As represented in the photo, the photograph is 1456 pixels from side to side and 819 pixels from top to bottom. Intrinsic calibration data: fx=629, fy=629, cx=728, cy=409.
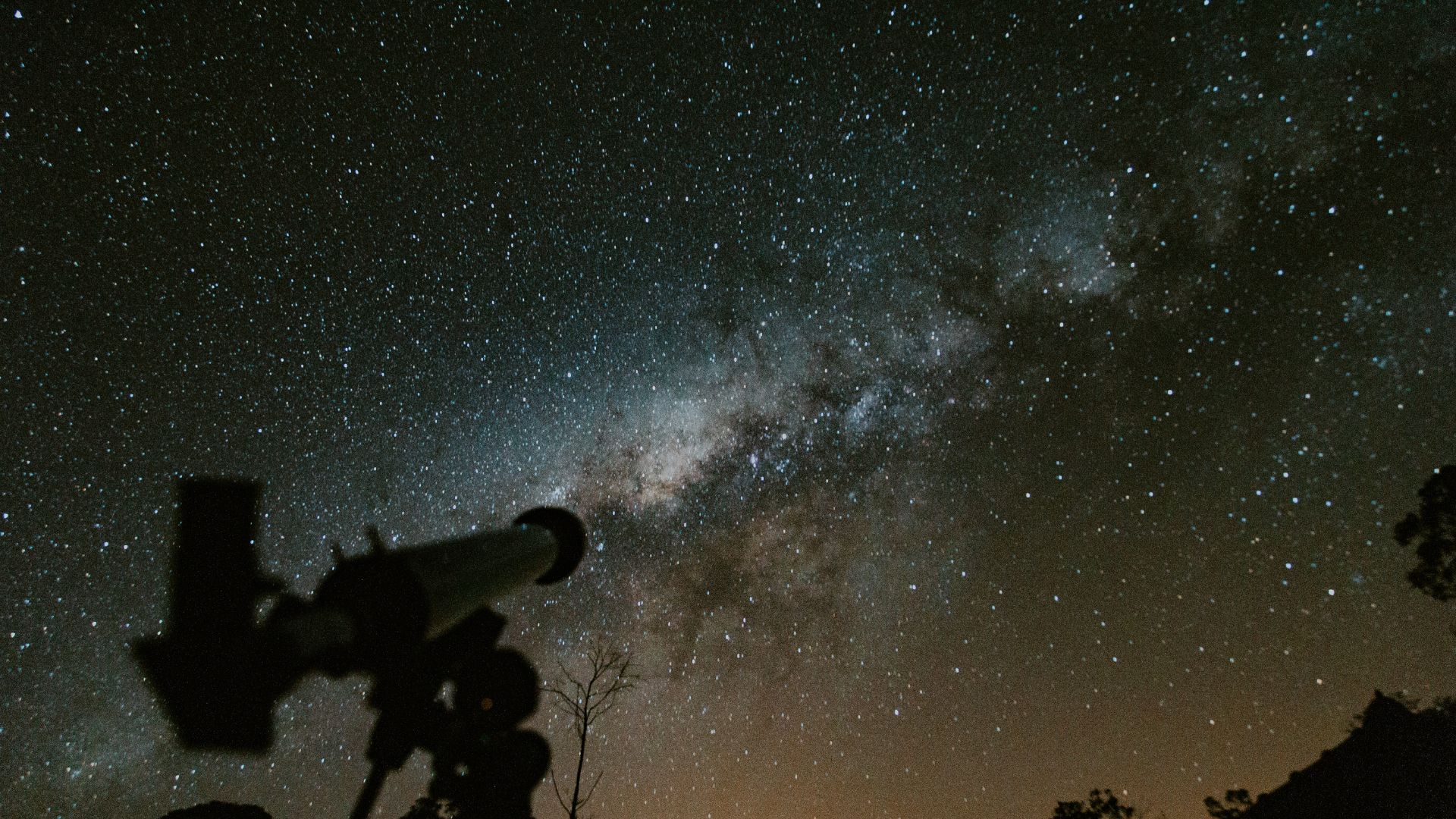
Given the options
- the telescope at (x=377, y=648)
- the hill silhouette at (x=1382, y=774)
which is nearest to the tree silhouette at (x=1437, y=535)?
the hill silhouette at (x=1382, y=774)

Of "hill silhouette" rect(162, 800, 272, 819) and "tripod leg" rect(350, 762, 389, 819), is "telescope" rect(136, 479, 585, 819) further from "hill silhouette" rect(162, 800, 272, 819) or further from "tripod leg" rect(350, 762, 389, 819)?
"hill silhouette" rect(162, 800, 272, 819)

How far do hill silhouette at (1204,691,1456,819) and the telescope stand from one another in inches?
978

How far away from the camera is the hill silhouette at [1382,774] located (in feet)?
59.3

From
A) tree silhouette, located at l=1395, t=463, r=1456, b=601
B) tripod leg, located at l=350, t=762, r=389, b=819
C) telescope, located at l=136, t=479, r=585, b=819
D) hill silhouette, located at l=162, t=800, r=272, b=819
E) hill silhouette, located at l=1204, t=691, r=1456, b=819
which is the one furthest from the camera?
hill silhouette, located at l=1204, t=691, r=1456, b=819

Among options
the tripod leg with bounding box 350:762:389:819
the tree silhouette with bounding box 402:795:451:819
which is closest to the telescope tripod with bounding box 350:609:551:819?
the tripod leg with bounding box 350:762:389:819

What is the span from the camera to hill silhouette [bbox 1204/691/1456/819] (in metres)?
18.1

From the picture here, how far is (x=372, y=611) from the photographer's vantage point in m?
2.68

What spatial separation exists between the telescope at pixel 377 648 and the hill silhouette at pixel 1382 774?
978 inches

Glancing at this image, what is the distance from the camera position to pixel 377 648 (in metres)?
2.71

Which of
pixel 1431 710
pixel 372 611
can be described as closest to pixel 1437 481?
pixel 1431 710

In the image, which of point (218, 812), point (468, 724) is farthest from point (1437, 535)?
point (218, 812)

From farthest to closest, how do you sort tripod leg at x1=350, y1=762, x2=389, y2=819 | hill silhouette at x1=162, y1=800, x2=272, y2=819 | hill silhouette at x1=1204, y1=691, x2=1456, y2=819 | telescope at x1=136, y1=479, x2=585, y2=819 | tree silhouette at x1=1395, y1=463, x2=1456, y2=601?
hill silhouette at x1=1204, y1=691, x2=1456, y2=819, hill silhouette at x1=162, y1=800, x2=272, y2=819, tree silhouette at x1=1395, y1=463, x2=1456, y2=601, tripod leg at x1=350, y1=762, x2=389, y2=819, telescope at x1=136, y1=479, x2=585, y2=819

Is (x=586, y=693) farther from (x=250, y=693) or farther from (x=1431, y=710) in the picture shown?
(x=1431, y=710)

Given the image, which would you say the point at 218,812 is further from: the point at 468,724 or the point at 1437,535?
the point at 1437,535
